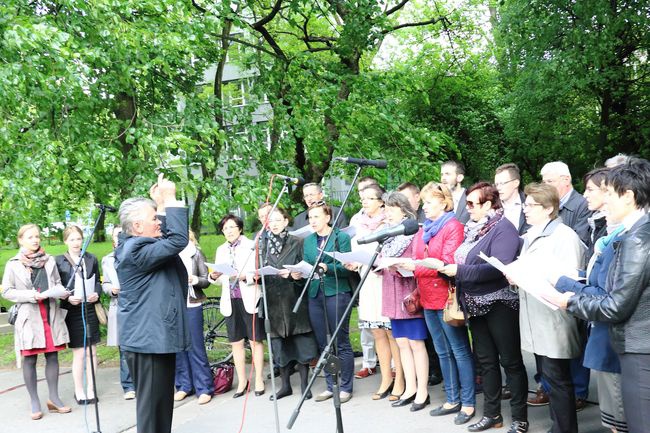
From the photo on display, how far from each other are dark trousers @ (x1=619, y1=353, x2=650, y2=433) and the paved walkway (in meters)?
1.95

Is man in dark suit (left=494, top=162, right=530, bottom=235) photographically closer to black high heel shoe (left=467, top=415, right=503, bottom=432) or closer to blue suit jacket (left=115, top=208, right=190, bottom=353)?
black high heel shoe (left=467, top=415, right=503, bottom=432)

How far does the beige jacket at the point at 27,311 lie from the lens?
668 cm

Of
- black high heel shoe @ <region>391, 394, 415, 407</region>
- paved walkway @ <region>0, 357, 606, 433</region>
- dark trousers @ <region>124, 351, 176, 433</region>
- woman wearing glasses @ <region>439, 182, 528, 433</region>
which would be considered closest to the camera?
dark trousers @ <region>124, 351, 176, 433</region>

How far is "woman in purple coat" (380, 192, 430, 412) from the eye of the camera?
19.4ft

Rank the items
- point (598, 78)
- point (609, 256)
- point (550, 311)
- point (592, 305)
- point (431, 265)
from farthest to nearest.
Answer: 1. point (598, 78)
2. point (431, 265)
3. point (550, 311)
4. point (609, 256)
5. point (592, 305)

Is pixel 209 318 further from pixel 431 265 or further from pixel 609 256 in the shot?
pixel 609 256

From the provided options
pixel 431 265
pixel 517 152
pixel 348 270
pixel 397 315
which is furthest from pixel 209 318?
pixel 517 152

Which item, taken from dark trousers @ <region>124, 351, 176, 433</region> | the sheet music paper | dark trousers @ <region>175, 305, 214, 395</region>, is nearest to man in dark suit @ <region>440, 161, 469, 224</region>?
the sheet music paper

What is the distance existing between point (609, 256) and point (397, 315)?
2435 millimetres

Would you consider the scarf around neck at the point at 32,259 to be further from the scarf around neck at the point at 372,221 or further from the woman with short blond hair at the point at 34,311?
the scarf around neck at the point at 372,221

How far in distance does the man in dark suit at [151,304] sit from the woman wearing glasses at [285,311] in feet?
7.03

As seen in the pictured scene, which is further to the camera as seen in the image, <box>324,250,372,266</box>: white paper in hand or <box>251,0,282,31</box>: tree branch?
<box>251,0,282,31</box>: tree branch

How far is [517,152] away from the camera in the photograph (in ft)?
62.2

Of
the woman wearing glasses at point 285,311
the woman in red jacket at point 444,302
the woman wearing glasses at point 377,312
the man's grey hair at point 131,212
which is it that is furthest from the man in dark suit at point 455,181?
the man's grey hair at point 131,212
